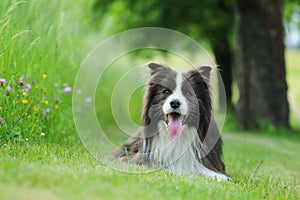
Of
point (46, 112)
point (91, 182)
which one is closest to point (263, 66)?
point (46, 112)

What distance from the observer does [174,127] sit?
602 centimetres

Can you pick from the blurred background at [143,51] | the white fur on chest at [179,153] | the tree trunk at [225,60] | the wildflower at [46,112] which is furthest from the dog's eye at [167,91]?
the tree trunk at [225,60]

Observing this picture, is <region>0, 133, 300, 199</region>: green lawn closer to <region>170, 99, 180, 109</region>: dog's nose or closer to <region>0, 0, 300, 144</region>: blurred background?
<region>170, 99, 180, 109</region>: dog's nose

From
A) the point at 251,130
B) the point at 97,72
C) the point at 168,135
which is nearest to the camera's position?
the point at 168,135

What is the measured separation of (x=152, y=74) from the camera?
20.9 feet

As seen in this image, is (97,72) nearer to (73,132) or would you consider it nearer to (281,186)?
(73,132)

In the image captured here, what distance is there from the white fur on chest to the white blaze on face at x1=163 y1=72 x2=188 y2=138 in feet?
0.49

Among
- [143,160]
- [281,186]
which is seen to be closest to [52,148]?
[143,160]

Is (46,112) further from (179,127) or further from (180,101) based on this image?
(180,101)

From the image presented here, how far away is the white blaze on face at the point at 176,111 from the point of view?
19.2ft

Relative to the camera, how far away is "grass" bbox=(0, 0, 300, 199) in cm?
436

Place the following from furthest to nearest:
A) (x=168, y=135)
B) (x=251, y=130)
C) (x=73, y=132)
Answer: (x=251, y=130), (x=73, y=132), (x=168, y=135)

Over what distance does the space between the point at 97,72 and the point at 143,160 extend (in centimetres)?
315

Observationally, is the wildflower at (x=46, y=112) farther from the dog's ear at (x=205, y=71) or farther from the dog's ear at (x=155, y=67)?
the dog's ear at (x=205, y=71)
